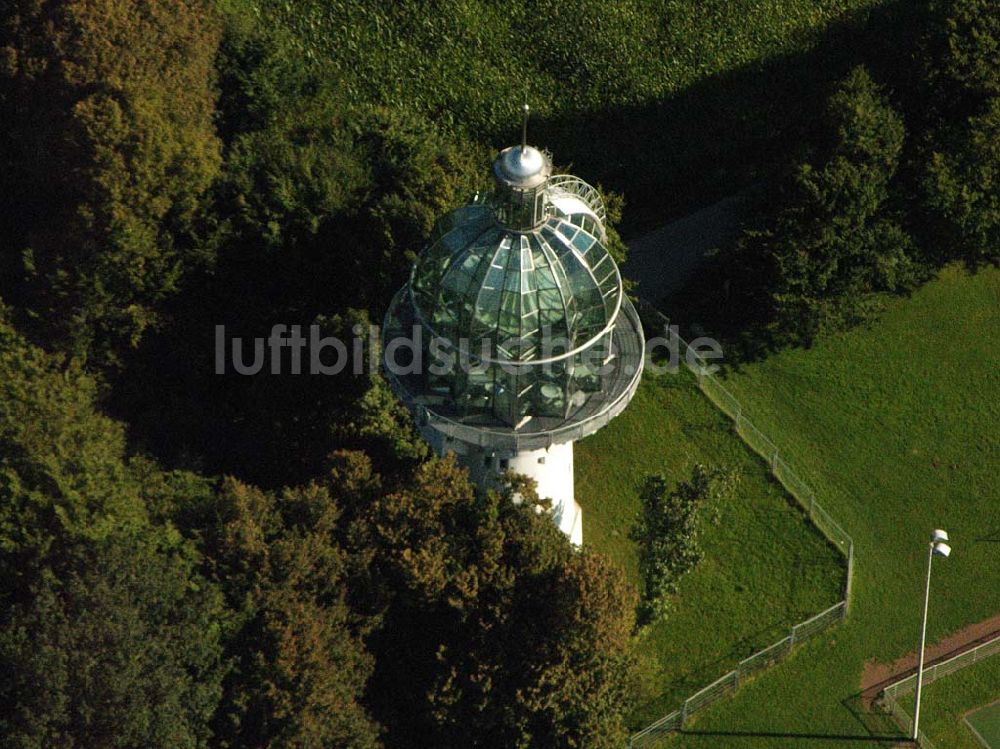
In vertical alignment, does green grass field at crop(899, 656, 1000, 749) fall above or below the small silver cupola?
below

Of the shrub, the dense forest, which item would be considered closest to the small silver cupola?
the dense forest

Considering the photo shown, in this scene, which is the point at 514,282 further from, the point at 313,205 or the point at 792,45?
the point at 792,45

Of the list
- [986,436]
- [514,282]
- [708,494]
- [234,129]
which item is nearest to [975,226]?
[986,436]

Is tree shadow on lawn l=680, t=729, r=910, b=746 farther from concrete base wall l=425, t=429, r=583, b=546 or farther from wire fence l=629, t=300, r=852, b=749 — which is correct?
concrete base wall l=425, t=429, r=583, b=546

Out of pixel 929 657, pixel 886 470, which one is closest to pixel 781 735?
pixel 929 657

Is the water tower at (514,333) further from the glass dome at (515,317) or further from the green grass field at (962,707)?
the green grass field at (962,707)

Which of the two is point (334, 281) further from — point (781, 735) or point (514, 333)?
point (781, 735)
